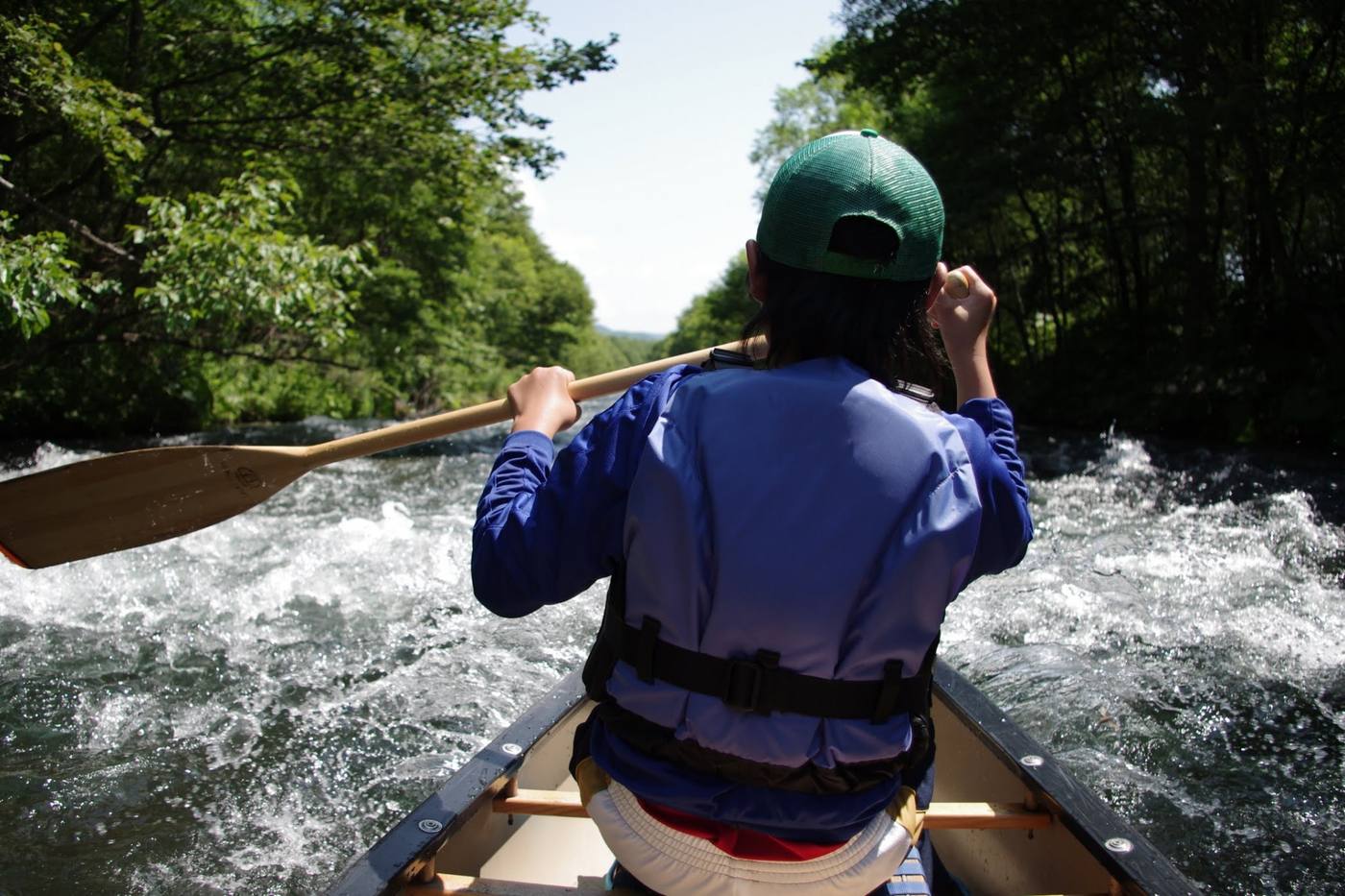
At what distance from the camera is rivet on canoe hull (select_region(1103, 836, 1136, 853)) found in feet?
6.02

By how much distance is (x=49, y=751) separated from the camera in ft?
12.4

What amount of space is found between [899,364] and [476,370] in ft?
65.5

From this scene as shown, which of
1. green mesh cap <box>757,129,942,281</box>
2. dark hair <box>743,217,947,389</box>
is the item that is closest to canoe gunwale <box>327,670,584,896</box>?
dark hair <box>743,217,947,389</box>

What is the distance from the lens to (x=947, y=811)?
2.04 meters

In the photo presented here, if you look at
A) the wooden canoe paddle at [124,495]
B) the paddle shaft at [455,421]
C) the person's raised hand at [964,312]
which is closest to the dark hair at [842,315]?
the person's raised hand at [964,312]

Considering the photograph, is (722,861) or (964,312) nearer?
(722,861)

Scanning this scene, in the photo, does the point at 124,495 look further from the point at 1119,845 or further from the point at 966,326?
the point at 1119,845

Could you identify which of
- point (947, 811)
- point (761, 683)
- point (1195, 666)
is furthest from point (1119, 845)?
point (1195, 666)

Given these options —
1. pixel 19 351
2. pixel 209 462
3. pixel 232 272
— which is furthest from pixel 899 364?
pixel 19 351

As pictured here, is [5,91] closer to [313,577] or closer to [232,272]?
[232,272]

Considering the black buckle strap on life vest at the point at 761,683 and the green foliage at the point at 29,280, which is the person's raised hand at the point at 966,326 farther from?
the green foliage at the point at 29,280

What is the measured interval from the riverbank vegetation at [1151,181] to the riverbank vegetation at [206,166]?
211 inches

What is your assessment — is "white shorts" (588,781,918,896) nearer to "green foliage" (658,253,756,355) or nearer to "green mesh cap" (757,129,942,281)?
"green mesh cap" (757,129,942,281)

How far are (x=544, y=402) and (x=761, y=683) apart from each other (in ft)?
1.86
